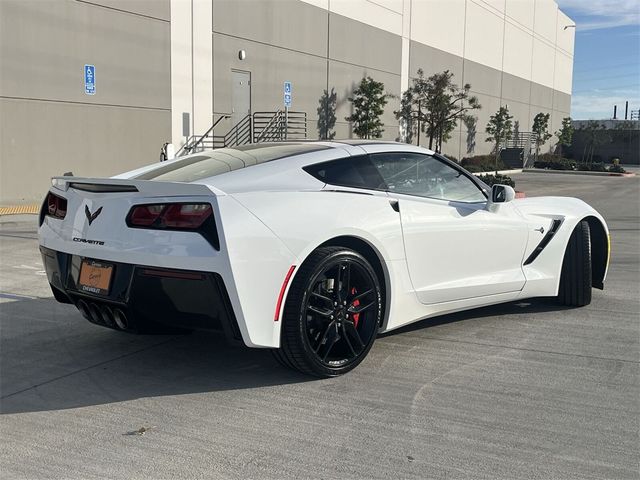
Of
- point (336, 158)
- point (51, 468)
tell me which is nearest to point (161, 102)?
point (336, 158)

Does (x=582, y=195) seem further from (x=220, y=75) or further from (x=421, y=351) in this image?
(x=421, y=351)

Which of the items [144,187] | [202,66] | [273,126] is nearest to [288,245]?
[144,187]

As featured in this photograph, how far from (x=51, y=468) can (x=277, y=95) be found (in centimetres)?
2205

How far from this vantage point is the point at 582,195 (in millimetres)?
23344

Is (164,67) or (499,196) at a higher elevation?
(164,67)

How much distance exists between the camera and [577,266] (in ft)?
19.2

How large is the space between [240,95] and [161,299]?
19579 millimetres

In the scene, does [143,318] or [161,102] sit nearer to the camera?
[143,318]

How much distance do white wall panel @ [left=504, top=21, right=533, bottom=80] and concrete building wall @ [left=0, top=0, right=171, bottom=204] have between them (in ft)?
103

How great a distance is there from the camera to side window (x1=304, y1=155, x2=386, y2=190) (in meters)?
4.28

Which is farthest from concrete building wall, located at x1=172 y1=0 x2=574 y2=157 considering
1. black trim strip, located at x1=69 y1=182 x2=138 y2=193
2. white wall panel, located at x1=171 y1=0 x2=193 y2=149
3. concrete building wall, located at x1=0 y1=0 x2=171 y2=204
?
black trim strip, located at x1=69 y1=182 x2=138 y2=193

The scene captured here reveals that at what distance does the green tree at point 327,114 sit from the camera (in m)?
26.6

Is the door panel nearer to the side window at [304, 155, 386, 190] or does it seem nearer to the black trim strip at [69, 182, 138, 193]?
the side window at [304, 155, 386, 190]

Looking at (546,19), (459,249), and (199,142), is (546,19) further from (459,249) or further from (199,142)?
(459,249)
